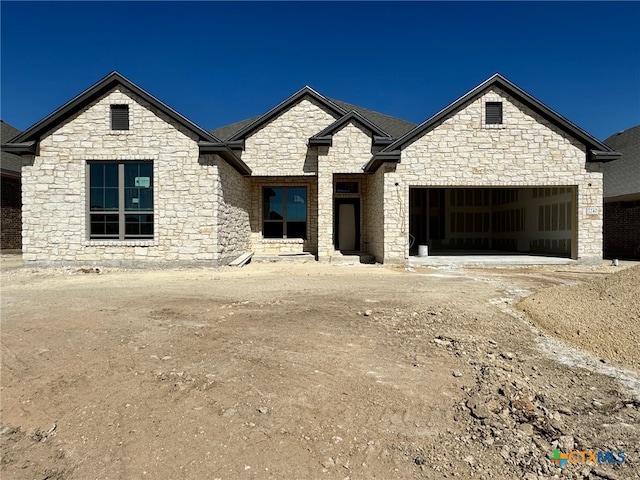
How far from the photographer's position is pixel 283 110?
55.8 feet

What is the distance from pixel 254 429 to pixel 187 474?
1.94 feet

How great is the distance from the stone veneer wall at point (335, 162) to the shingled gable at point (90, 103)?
4610 mm

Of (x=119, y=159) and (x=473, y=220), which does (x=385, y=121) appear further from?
(x=119, y=159)

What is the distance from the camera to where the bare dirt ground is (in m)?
2.53

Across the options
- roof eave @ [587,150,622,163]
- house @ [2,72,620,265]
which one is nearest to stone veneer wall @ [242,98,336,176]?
house @ [2,72,620,265]

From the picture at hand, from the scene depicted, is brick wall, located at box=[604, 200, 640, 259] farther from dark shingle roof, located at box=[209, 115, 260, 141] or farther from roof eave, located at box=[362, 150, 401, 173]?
dark shingle roof, located at box=[209, 115, 260, 141]

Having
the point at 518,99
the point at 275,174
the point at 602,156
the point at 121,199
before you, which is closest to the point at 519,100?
the point at 518,99

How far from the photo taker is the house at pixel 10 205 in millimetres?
18703

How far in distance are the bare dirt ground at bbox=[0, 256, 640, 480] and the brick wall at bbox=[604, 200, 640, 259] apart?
555 inches

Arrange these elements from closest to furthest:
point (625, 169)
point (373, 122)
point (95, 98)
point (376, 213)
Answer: point (95, 98) < point (376, 213) < point (625, 169) < point (373, 122)

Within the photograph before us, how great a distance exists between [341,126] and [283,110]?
2.98 metres

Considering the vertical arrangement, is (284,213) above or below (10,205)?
below

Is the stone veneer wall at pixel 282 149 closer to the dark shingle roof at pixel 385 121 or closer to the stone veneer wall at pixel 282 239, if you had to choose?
the stone veneer wall at pixel 282 239

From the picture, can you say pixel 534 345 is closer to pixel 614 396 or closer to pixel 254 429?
pixel 614 396
